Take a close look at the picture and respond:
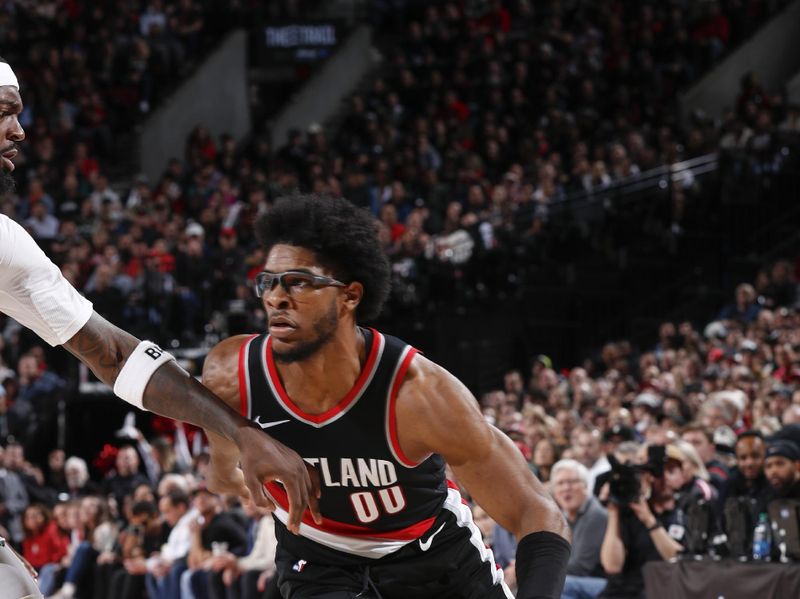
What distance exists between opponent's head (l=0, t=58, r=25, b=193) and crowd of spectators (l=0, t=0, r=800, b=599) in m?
2.29

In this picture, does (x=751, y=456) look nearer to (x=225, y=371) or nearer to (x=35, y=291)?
(x=225, y=371)

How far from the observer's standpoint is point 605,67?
21.7 metres

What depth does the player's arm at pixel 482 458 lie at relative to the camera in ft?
14.4

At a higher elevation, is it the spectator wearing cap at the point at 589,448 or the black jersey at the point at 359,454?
the black jersey at the point at 359,454

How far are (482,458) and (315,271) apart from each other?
77 cm

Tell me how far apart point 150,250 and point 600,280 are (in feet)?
18.2

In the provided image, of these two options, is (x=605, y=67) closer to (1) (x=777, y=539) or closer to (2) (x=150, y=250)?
(2) (x=150, y=250)

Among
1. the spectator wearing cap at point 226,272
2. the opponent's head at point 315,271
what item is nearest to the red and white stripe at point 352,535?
the opponent's head at point 315,271

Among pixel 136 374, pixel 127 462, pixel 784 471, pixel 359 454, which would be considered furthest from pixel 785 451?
pixel 127 462

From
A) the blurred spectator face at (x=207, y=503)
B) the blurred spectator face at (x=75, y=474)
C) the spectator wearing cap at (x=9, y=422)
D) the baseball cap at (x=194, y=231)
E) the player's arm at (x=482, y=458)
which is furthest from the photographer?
the baseball cap at (x=194, y=231)

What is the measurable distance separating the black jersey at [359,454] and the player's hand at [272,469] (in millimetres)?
634

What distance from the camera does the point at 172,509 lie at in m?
11.9

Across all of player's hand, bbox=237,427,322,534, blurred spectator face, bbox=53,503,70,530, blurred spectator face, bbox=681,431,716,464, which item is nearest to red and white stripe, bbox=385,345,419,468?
player's hand, bbox=237,427,322,534

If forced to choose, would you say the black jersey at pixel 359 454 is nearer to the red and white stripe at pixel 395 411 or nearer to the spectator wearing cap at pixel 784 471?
the red and white stripe at pixel 395 411
